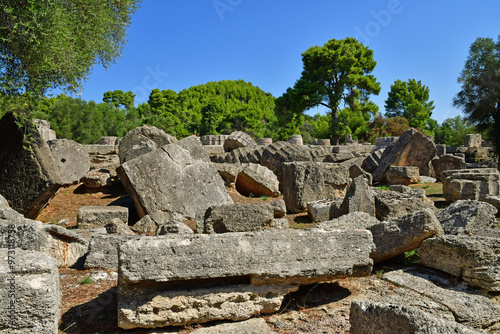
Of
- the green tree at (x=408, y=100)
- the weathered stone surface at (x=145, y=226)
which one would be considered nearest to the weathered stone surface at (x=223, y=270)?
the weathered stone surface at (x=145, y=226)

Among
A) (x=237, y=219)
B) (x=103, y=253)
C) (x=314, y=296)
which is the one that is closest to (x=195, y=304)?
(x=314, y=296)

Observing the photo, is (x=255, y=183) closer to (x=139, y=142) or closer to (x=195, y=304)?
(x=139, y=142)

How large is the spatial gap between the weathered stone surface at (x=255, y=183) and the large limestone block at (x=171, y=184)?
2.14 metres

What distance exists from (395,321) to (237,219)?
320 cm

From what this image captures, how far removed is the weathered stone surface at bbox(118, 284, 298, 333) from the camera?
10.1 feet

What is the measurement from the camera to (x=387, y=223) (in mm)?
4438

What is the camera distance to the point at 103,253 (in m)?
4.65

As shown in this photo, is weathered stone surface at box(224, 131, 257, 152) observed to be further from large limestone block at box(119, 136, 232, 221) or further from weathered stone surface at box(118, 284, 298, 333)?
weathered stone surface at box(118, 284, 298, 333)

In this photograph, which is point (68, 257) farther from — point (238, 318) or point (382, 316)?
point (382, 316)

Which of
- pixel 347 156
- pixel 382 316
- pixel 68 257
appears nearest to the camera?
pixel 382 316

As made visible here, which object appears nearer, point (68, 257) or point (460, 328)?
point (460, 328)

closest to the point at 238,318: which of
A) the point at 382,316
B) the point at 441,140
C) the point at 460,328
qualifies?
the point at 382,316

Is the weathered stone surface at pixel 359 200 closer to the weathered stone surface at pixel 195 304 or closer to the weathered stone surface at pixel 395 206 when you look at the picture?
the weathered stone surface at pixel 395 206

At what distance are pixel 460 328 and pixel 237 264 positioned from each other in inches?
65.1
